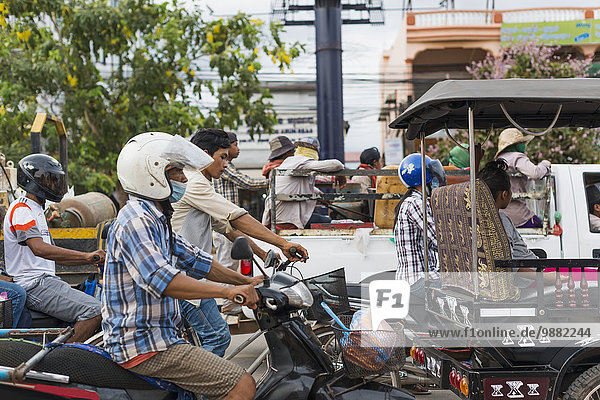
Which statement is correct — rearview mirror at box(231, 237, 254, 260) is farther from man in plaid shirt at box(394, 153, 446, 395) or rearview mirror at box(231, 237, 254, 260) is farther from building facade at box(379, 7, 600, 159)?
building facade at box(379, 7, 600, 159)

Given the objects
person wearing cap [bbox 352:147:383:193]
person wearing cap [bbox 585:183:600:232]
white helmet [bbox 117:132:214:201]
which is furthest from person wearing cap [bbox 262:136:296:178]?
white helmet [bbox 117:132:214:201]

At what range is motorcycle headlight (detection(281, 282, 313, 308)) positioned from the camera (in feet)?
9.27

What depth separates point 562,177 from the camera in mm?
5898

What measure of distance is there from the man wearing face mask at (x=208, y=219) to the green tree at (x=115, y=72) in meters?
6.98

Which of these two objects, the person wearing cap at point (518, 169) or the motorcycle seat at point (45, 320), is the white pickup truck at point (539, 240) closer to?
the person wearing cap at point (518, 169)

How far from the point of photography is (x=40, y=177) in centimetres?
421

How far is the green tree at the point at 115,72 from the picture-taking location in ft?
34.8

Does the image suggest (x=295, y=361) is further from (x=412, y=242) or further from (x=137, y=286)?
(x=412, y=242)

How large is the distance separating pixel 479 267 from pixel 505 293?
0.66 feet

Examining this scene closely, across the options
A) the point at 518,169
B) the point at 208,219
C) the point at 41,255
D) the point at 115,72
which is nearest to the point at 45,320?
the point at 41,255

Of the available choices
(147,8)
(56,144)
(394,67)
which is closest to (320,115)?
(147,8)

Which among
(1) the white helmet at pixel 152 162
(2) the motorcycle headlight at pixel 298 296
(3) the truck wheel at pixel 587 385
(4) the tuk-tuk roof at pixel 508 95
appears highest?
(4) the tuk-tuk roof at pixel 508 95

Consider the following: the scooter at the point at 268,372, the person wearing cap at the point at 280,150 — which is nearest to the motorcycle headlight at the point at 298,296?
the scooter at the point at 268,372

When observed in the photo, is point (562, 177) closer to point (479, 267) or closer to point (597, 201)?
point (597, 201)
